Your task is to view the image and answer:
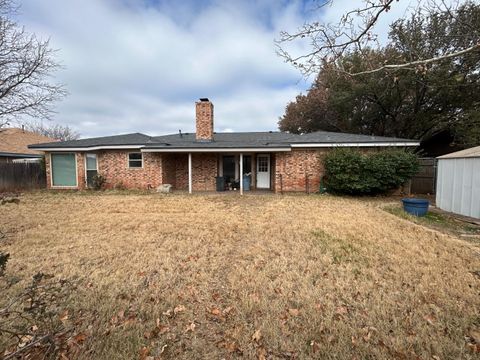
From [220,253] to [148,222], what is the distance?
2.92 m

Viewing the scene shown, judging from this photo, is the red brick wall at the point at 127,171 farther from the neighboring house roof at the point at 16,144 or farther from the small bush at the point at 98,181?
the neighboring house roof at the point at 16,144

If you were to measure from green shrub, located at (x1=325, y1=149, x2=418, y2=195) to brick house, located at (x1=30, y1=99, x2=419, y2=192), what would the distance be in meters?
0.97

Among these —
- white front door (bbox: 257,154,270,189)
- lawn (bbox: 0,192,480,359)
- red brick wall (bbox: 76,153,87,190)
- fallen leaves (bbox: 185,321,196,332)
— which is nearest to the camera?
lawn (bbox: 0,192,480,359)

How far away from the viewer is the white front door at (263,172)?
13000mm

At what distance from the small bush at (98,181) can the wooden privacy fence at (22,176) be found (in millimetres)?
4099

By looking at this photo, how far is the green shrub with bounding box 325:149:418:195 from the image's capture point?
32.0 ft

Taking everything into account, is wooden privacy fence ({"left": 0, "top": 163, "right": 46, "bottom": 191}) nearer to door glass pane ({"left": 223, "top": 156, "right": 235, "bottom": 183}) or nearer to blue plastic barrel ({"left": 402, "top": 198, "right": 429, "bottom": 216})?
door glass pane ({"left": 223, "top": 156, "right": 235, "bottom": 183})

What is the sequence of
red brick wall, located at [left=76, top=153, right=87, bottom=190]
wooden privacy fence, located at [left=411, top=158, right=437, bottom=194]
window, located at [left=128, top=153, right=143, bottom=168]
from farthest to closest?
red brick wall, located at [left=76, top=153, right=87, bottom=190]
window, located at [left=128, top=153, right=143, bottom=168]
wooden privacy fence, located at [left=411, top=158, right=437, bottom=194]

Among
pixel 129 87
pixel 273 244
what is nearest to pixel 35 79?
pixel 129 87

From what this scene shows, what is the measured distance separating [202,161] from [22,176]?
10284 millimetres

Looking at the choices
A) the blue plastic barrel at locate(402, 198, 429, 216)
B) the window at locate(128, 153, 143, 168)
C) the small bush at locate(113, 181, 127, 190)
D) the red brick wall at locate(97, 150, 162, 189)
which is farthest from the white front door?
the small bush at locate(113, 181, 127, 190)

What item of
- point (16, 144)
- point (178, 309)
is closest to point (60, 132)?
point (16, 144)

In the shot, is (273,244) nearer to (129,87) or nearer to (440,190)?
(440,190)

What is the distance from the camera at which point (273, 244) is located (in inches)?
177
